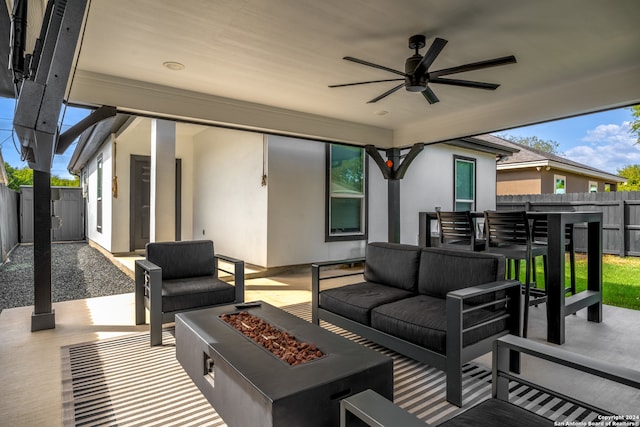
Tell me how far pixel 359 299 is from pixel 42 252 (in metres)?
3.23

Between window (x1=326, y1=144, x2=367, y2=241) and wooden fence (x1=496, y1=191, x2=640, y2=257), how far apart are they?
4887 millimetres

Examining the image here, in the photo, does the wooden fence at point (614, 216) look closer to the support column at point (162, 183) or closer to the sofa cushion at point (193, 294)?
the sofa cushion at point (193, 294)

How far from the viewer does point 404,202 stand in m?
8.24

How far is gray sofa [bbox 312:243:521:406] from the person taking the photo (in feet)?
7.30

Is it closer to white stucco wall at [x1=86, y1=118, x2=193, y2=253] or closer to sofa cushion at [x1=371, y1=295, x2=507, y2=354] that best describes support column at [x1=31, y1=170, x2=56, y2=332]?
sofa cushion at [x1=371, y1=295, x2=507, y2=354]

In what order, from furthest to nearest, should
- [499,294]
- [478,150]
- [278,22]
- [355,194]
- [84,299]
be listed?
[478,150]
[355,194]
[84,299]
[278,22]
[499,294]

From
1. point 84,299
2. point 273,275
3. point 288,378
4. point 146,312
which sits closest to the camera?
point 288,378

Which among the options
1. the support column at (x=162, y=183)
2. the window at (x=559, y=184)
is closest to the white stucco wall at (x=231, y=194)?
the support column at (x=162, y=183)

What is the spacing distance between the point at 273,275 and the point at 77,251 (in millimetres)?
6476

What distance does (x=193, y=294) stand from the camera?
331cm

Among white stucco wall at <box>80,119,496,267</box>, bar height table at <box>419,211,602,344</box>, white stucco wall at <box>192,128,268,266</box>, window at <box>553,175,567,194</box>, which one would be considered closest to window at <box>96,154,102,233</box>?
white stucco wall at <box>80,119,496,267</box>

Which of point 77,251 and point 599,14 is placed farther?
point 77,251

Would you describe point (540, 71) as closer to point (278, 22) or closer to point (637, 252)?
point (278, 22)

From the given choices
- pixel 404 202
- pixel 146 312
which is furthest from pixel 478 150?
pixel 146 312
